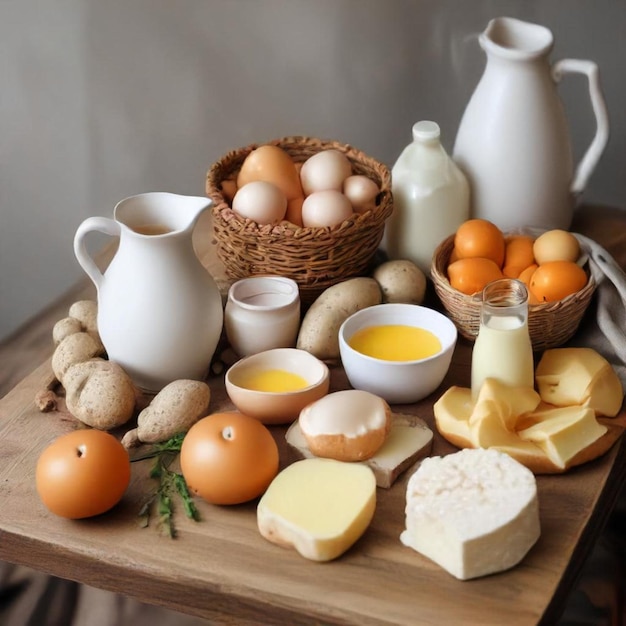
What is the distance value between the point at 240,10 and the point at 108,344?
0.82m

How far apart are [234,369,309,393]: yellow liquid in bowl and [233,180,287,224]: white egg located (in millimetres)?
199

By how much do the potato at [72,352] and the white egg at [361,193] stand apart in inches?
14.2

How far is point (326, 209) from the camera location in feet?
3.81

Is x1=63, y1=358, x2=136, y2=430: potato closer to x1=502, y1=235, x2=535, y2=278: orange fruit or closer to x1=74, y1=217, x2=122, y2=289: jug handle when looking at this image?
x1=74, y1=217, x2=122, y2=289: jug handle

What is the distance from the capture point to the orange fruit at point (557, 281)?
1.11 m

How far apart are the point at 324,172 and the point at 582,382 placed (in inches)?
16.6

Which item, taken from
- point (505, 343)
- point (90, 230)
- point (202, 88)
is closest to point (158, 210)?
point (90, 230)

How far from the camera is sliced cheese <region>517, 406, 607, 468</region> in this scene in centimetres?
94

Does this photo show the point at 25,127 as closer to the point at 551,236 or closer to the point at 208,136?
the point at 208,136

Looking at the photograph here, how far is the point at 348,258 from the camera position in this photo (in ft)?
3.87

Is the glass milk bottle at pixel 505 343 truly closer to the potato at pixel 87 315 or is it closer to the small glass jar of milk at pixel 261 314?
the small glass jar of milk at pixel 261 314

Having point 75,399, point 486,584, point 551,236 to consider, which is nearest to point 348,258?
point 551,236

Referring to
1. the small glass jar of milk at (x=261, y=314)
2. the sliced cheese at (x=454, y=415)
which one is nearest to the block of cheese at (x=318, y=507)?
the sliced cheese at (x=454, y=415)

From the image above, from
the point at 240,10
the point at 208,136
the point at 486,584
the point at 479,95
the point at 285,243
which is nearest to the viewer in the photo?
the point at 486,584
